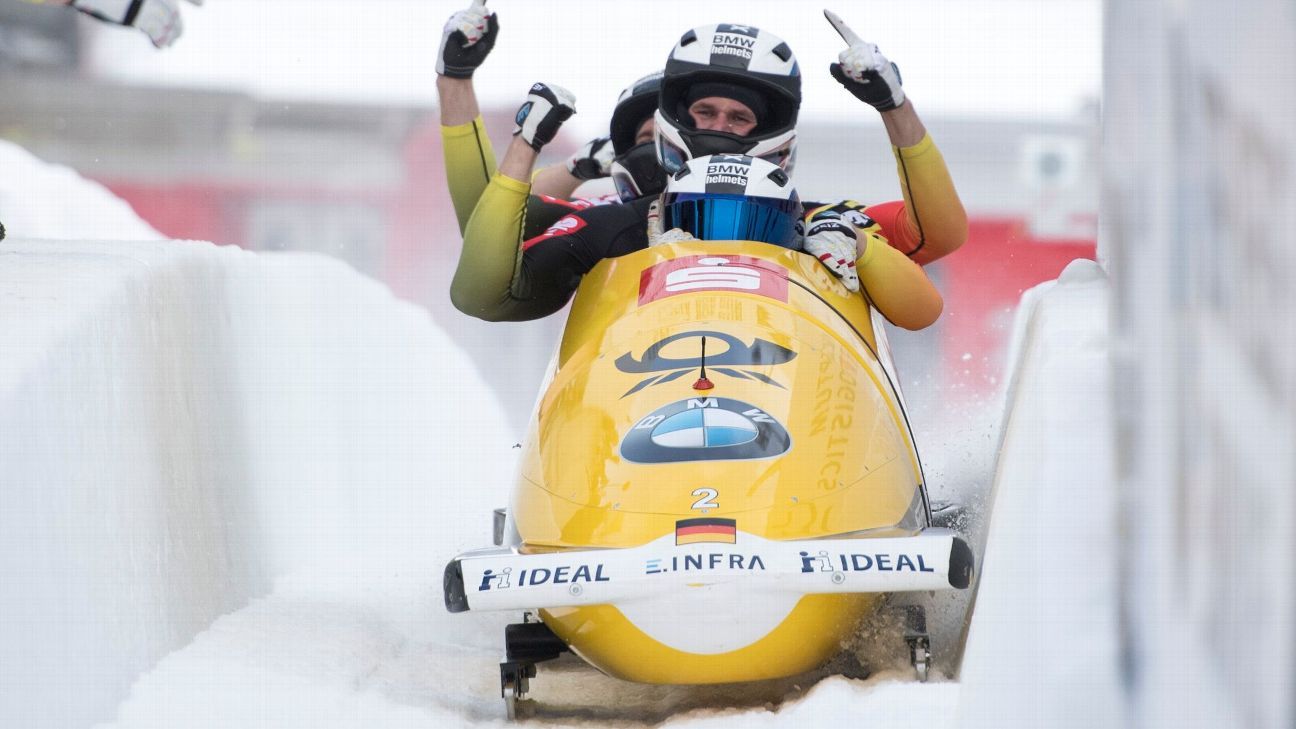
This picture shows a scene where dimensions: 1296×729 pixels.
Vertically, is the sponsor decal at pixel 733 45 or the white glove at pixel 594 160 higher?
the white glove at pixel 594 160

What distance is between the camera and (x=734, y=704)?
2834mm

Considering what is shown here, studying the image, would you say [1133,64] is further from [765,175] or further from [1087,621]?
A: [765,175]

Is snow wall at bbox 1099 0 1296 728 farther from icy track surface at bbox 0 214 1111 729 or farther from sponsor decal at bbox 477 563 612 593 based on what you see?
sponsor decal at bbox 477 563 612 593

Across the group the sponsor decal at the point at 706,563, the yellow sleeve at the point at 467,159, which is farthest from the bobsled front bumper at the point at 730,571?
the yellow sleeve at the point at 467,159

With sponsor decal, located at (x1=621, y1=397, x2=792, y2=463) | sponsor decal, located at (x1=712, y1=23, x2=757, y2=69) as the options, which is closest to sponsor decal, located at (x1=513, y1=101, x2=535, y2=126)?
sponsor decal, located at (x1=712, y1=23, x2=757, y2=69)

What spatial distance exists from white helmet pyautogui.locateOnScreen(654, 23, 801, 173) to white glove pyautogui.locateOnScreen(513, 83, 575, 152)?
33 centimetres

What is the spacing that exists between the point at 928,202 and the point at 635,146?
1044mm

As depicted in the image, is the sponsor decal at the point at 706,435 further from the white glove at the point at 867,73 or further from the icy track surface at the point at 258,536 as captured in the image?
the white glove at the point at 867,73

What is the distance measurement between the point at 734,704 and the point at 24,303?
151 centimetres

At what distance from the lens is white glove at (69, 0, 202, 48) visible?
3436 millimetres

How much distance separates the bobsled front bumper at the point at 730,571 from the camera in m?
2.48

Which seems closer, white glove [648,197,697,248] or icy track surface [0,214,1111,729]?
icy track surface [0,214,1111,729]

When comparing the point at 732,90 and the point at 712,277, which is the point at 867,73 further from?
the point at 712,277

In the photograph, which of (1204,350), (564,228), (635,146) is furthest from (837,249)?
(1204,350)
